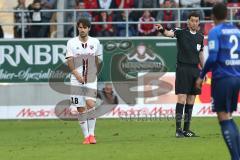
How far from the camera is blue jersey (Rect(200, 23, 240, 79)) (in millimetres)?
11656

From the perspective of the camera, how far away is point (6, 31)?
85.6 ft

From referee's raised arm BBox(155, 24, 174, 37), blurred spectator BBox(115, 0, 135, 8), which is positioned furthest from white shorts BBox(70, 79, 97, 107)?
blurred spectator BBox(115, 0, 135, 8)

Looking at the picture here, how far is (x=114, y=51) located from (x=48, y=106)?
8.58 ft

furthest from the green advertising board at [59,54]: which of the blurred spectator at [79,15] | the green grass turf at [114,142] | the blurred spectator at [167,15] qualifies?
the green grass turf at [114,142]

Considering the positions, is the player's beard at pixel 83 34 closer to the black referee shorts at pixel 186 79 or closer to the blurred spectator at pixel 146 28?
the black referee shorts at pixel 186 79

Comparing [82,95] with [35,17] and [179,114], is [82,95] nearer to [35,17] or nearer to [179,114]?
[179,114]

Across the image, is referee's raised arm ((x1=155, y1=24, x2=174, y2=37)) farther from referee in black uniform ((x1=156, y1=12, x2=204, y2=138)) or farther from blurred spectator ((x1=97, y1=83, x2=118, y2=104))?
blurred spectator ((x1=97, y1=83, x2=118, y2=104))

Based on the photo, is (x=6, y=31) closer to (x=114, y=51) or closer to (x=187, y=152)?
(x=114, y=51)

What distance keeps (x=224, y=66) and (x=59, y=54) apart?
1313cm

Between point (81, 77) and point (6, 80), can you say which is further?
point (6, 80)

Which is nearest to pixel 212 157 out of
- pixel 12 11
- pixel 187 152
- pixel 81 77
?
pixel 187 152

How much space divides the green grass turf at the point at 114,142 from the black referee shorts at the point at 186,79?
983 millimetres

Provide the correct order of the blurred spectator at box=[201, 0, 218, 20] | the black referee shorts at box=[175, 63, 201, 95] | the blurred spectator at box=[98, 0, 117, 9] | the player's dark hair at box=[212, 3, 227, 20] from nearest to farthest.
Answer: the player's dark hair at box=[212, 3, 227, 20] → the black referee shorts at box=[175, 63, 201, 95] → the blurred spectator at box=[201, 0, 218, 20] → the blurred spectator at box=[98, 0, 117, 9]

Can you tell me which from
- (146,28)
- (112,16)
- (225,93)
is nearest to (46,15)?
(112,16)
